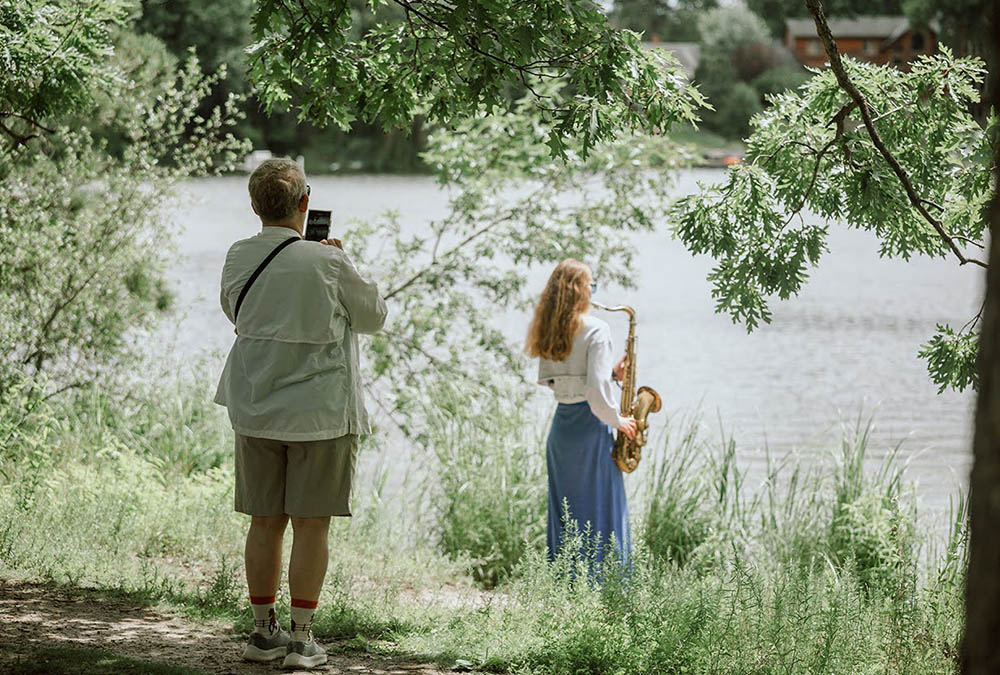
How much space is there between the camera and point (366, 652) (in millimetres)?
4711

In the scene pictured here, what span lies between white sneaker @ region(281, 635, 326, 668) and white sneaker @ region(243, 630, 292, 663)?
0.14ft

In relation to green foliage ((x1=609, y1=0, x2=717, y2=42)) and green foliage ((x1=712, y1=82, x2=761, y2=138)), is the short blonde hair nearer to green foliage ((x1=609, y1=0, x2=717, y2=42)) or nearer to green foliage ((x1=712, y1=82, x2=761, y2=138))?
green foliage ((x1=712, y1=82, x2=761, y2=138))

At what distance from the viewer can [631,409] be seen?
712 centimetres

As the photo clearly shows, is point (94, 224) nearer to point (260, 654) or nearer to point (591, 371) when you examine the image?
point (591, 371)

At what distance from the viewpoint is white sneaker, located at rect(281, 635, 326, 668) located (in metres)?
4.27

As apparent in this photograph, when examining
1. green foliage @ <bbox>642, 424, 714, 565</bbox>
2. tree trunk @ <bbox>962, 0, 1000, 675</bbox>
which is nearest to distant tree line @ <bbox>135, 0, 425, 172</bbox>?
green foliage @ <bbox>642, 424, 714, 565</bbox>

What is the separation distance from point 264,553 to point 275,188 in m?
1.31

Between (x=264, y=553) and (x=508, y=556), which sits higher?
(x=264, y=553)

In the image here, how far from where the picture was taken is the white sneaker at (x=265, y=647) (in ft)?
14.3

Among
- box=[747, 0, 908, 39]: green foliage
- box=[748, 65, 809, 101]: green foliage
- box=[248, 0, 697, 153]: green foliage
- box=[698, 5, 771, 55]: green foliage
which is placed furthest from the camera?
box=[747, 0, 908, 39]: green foliage

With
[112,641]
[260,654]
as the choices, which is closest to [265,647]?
[260,654]

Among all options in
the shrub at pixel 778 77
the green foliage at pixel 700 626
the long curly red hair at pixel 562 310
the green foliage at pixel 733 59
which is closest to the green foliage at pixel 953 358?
the green foliage at pixel 700 626

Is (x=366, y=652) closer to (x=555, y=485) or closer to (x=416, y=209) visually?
(x=555, y=485)

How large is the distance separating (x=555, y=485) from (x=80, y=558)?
2646 mm
